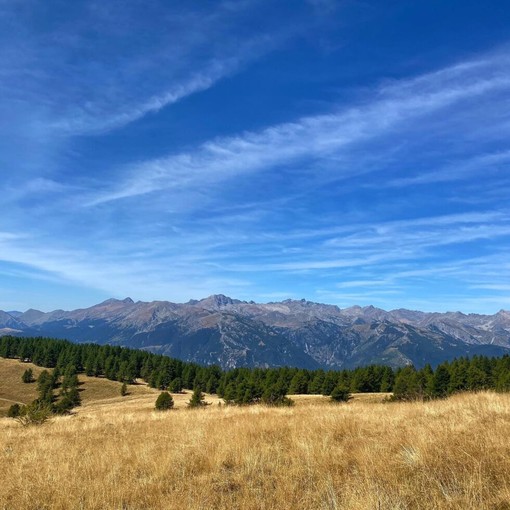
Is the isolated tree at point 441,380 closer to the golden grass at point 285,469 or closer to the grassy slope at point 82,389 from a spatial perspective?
the grassy slope at point 82,389

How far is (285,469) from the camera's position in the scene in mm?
6844

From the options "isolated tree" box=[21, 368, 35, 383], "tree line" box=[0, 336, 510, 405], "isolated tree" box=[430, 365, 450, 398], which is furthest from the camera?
"isolated tree" box=[21, 368, 35, 383]

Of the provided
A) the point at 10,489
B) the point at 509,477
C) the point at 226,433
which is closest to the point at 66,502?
the point at 10,489

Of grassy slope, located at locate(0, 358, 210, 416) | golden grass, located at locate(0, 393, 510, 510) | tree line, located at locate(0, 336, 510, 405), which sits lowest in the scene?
grassy slope, located at locate(0, 358, 210, 416)

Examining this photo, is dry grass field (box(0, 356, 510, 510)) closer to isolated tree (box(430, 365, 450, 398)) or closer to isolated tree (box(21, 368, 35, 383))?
isolated tree (box(430, 365, 450, 398))

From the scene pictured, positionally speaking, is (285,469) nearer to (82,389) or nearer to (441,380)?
(441,380)

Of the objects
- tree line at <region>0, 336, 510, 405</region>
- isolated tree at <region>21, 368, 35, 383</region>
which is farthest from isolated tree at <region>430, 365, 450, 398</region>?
isolated tree at <region>21, 368, 35, 383</region>

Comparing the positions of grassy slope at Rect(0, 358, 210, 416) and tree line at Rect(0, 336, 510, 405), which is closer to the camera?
tree line at Rect(0, 336, 510, 405)

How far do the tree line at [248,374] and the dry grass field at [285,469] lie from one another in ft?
141

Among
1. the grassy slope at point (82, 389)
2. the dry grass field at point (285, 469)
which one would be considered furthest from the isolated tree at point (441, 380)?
the dry grass field at point (285, 469)

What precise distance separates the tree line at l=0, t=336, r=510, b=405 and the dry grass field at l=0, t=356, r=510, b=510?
43049 mm

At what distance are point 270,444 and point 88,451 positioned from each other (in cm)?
483

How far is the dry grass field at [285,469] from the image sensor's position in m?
5.39

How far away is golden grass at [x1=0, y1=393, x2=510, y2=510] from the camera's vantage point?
538 cm
